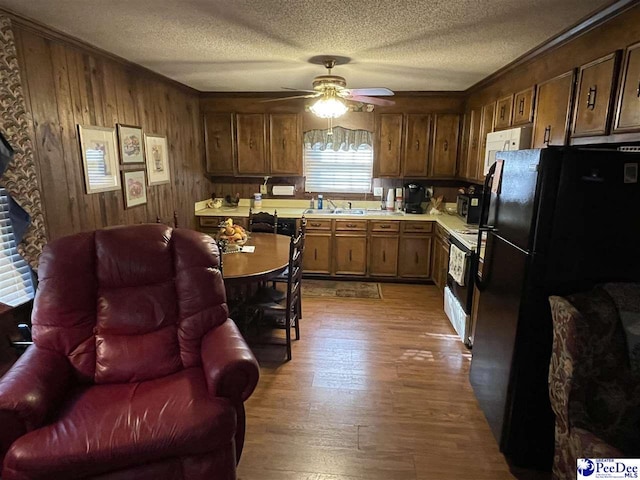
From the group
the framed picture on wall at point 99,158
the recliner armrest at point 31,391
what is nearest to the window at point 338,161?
→ the framed picture on wall at point 99,158

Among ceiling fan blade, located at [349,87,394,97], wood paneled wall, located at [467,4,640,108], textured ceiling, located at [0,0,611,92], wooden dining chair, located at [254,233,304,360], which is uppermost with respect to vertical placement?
textured ceiling, located at [0,0,611,92]

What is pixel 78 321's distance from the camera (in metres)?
1.92

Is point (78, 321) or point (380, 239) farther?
point (380, 239)

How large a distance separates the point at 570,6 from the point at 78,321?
3.08 metres

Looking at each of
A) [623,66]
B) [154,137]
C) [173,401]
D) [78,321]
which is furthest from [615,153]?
[154,137]

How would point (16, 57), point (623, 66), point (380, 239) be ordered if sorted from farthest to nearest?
point (380, 239) < point (16, 57) < point (623, 66)

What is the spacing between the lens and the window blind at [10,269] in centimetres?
228

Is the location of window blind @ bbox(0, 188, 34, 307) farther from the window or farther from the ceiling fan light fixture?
the window

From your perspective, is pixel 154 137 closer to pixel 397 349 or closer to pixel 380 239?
pixel 380 239

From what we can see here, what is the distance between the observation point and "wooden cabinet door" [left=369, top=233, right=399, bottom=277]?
188 inches

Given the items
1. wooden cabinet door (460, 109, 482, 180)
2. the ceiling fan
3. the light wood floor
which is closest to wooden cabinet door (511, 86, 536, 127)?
wooden cabinet door (460, 109, 482, 180)

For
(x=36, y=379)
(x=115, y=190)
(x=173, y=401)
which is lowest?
(x=173, y=401)

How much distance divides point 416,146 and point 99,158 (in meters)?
3.58

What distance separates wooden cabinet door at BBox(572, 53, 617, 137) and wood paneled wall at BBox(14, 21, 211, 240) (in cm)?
335
